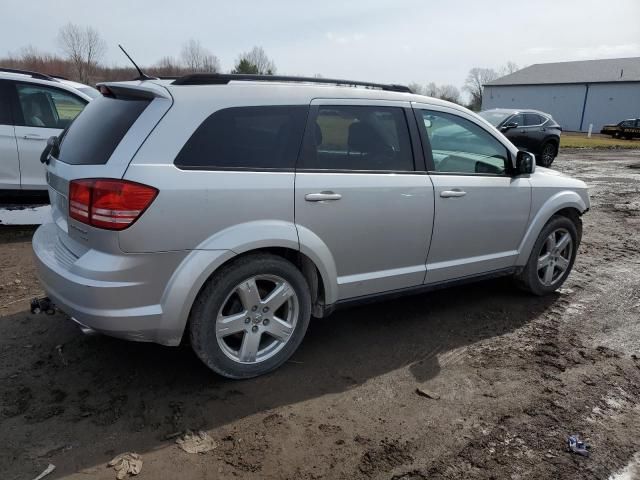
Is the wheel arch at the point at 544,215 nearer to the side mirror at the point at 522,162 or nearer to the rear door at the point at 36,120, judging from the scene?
the side mirror at the point at 522,162

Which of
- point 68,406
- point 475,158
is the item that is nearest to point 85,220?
point 68,406

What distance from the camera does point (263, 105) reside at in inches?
128

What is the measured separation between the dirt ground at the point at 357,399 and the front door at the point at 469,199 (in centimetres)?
55

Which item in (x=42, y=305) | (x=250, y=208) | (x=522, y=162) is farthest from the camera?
(x=522, y=162)

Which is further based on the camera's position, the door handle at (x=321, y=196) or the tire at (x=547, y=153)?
the tire at (x=547, y=153)

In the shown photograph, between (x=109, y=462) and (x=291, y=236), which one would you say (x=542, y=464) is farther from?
(x=109, y=462)

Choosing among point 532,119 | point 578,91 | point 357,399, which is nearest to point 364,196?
point 357,399

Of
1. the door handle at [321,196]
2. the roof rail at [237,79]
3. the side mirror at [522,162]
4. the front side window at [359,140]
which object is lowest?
the door handle at [321,196]

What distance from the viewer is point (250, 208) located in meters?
3.09

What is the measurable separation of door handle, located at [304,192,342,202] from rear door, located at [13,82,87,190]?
14.2 feet

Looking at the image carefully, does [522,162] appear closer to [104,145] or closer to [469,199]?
[469,199]

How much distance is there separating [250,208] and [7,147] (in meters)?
4.65

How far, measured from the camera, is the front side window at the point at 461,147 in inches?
159

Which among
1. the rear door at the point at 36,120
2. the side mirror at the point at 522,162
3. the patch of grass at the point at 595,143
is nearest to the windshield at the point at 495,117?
the side mirror at the point at 522,162
